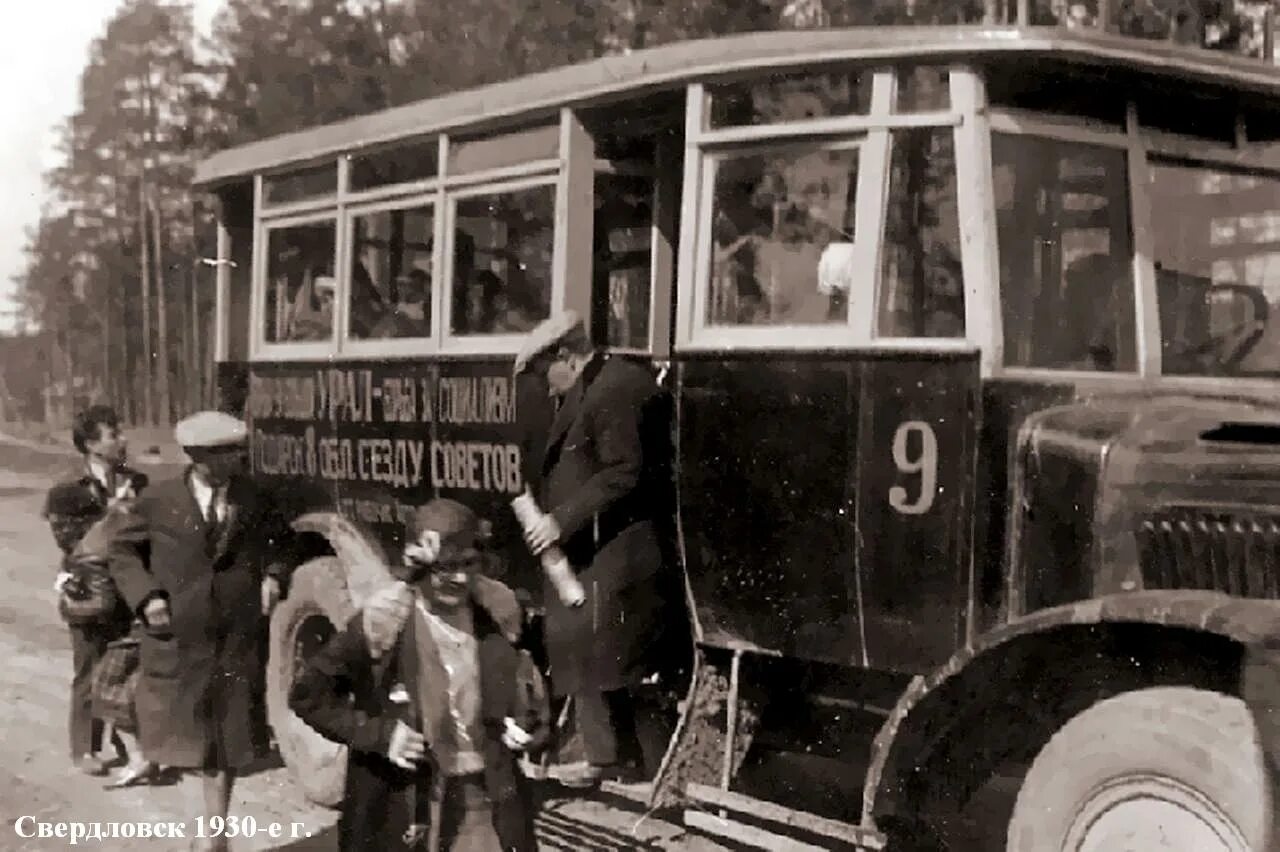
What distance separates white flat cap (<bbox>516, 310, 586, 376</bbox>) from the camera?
4895mm

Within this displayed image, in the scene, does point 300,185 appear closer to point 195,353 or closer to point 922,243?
point 195,353

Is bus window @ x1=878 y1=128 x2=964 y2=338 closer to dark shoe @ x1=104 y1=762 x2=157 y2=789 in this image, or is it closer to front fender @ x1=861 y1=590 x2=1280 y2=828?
front fender @ x1=861 y1=590 x2=1280 y2=828

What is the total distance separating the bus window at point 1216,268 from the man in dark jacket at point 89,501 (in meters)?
4.36

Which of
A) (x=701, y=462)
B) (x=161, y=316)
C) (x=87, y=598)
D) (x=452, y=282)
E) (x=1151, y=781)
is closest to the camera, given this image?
(x=1151, y=781)

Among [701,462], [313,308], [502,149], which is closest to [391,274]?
[313,308]

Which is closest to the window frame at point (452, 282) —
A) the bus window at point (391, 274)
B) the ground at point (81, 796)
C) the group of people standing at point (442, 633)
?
the bus window at point (391, 274)

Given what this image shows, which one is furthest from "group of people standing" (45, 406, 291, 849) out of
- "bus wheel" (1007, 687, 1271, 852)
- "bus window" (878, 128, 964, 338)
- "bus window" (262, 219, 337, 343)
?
"bus wheel" (1007, 687, 1271, 852)

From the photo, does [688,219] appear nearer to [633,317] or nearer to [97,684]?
[633,317]

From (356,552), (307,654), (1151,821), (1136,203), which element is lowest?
(307,654)

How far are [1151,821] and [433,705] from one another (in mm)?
1655

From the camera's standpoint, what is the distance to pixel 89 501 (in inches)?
259

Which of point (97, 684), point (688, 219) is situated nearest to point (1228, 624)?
point (688, 219)

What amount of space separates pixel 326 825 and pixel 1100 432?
3587mm

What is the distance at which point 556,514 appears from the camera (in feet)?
15.6
